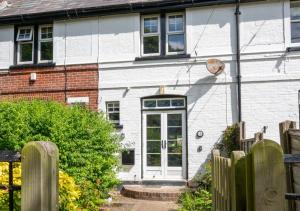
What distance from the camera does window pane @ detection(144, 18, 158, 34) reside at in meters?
12.8

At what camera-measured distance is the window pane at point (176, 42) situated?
12602 mm

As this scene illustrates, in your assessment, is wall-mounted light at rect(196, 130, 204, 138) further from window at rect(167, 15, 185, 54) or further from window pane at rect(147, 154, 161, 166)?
window at rect(167, 15, 185, 54)

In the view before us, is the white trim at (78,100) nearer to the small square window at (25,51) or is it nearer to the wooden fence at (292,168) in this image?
the small square window at (25,51)

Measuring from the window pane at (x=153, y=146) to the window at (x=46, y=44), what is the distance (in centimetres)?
492

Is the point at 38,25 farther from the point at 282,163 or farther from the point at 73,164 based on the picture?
the point at 282,163

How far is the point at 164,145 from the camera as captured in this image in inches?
486

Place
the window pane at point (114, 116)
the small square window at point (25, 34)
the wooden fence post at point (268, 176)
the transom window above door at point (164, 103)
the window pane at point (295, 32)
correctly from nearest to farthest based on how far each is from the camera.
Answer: the wooden fence post at point (268, 176) < the window pane at point (295, 32) < the transom window above door at point (164, 103) < the window pane at point (114, 116) < the small square window at point (25, 34)

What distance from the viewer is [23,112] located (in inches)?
319

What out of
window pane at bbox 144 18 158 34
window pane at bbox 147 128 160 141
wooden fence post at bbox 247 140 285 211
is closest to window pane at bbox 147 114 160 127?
window pane at bbox 147 128 160 141

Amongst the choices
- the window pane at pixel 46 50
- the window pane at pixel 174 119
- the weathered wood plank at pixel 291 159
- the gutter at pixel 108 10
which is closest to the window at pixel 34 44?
the window pane at pixel 46 50

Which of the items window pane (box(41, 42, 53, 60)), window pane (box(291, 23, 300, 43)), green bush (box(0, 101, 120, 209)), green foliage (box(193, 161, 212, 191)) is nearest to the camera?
green bush (box(0, 101, 120, 209))

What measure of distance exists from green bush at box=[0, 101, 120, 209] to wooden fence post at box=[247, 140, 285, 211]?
17.8ft

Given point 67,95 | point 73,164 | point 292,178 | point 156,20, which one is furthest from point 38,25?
point 292,178

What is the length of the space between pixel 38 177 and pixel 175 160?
34.9ft
